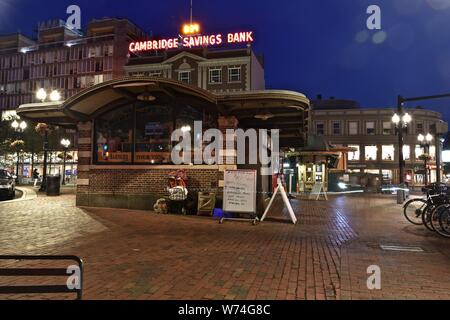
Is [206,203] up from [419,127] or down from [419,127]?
down

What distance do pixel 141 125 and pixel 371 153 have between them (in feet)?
148

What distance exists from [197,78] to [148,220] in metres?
37.7

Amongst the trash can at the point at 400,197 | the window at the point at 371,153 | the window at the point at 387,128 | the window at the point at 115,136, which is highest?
the window at the point at 387,128

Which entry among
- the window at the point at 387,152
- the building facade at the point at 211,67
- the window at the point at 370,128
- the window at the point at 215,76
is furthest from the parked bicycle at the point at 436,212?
the window at the point at 387,152

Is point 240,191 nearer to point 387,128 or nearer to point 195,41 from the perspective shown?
point 195,41

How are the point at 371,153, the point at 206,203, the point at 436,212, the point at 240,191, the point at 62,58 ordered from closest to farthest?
the point at 436,212
the point at 240,191
the point at 206,203
the point at 371,153
the point at 62,58

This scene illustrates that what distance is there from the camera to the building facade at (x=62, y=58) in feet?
212

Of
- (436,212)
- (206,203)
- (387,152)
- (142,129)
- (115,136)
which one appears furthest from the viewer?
(387,152)

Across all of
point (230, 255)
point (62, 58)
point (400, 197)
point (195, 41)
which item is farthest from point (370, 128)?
point (62, 58)

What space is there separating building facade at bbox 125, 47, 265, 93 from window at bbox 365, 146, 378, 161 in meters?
18.8

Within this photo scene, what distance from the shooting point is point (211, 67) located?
151 feet

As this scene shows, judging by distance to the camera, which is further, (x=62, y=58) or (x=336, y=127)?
(x=62, y=58)

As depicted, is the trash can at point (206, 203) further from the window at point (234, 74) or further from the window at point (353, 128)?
the window at point (353, 128)

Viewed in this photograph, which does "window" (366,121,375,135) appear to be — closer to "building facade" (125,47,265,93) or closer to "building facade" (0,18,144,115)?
"building facade" (125,47,265,93)
